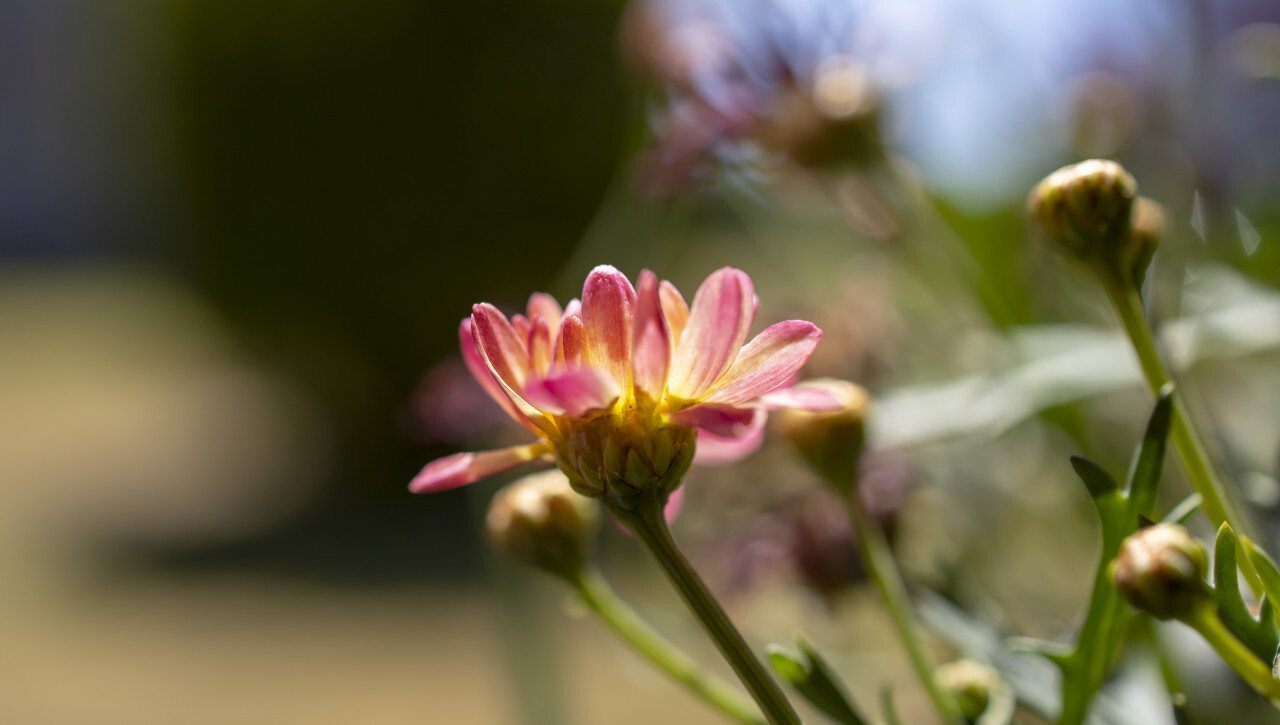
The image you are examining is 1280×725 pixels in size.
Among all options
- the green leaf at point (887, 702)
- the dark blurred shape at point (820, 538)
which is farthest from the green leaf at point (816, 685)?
the dark blurred shape at point (820, 538)

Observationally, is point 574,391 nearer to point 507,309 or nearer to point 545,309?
point 545,309

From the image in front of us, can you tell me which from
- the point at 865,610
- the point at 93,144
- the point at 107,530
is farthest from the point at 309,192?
the point at 865,610

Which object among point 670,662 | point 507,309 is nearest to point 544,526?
point 670,662

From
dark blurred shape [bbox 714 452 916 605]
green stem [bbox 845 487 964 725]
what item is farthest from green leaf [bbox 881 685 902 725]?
dark blurred shape [bbox 714 452 916 605]

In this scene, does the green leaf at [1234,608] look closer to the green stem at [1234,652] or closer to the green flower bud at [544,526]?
the green stem at [1234,652]

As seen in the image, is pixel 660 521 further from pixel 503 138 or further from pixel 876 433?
pixel 503 138
